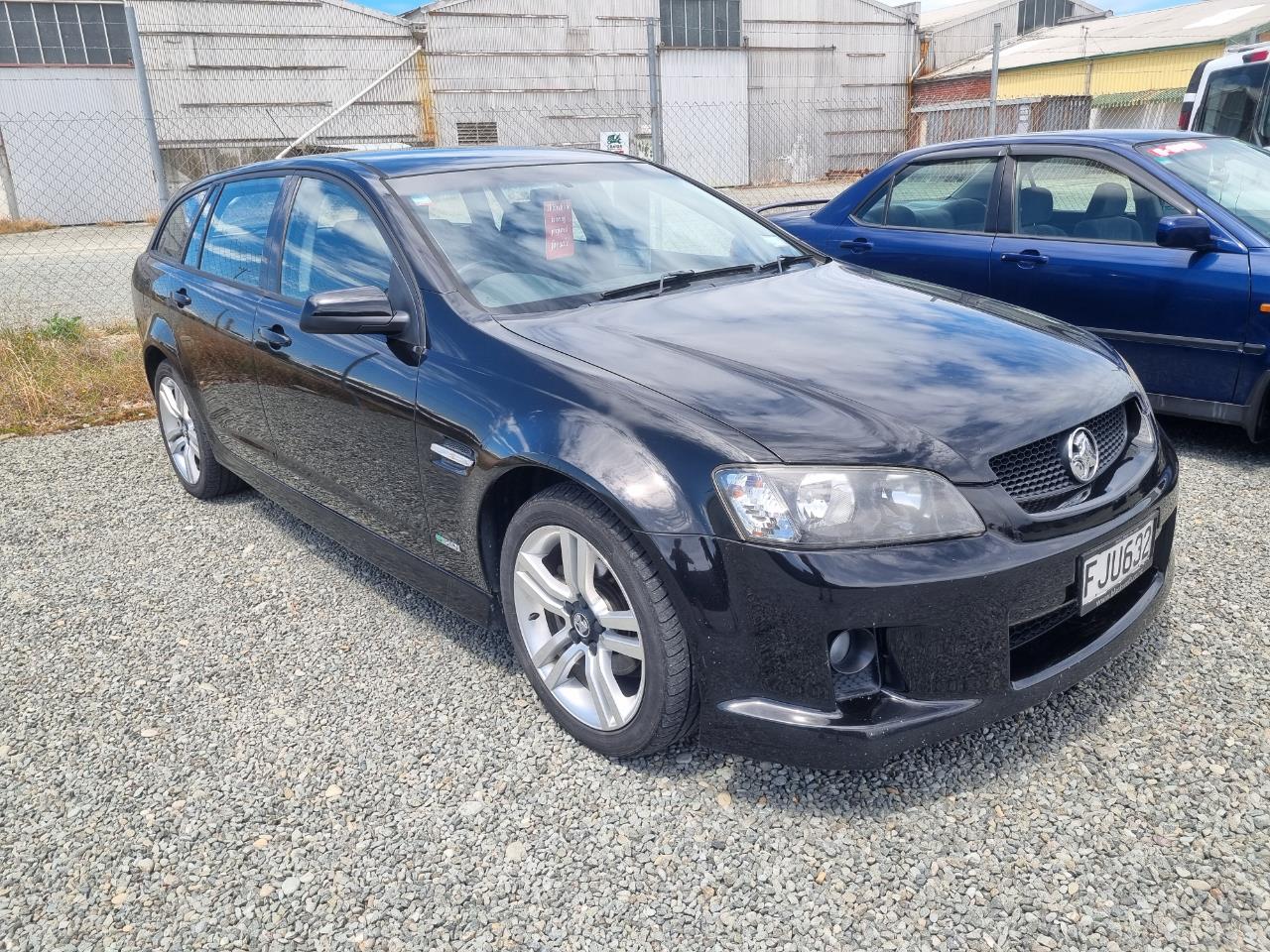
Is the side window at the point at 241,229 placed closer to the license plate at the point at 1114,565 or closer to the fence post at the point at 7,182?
the license plate at the point at 1114,565

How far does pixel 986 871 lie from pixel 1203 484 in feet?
9.16

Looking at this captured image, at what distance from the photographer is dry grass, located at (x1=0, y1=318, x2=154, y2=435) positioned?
20.7 ft

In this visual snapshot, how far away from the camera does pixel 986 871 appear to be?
7.10 ft

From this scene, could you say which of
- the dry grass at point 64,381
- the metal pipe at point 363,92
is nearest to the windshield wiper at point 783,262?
the dry grass at point 64,381

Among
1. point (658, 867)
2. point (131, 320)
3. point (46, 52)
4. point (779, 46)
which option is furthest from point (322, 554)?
point (779, 46)

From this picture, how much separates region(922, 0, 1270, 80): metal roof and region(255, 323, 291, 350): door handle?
2832 cm

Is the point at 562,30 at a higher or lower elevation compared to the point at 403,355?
higher

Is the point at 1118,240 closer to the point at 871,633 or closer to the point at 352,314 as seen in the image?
the point at 871,633

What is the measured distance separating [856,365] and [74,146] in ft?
87.0

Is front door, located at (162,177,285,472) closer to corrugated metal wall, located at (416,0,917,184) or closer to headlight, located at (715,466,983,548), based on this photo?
headlight, located at (715,466,983,548)

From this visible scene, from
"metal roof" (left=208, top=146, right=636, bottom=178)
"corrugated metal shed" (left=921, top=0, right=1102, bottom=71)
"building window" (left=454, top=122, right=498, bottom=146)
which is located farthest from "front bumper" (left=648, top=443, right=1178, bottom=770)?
"corrugated metal shed" (left=921, top=0, right=1102, bottom=71)

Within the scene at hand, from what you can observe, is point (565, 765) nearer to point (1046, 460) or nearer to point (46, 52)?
point (1046, 460)

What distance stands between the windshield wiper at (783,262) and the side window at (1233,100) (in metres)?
8.51

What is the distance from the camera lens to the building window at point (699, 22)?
29.1 metres
